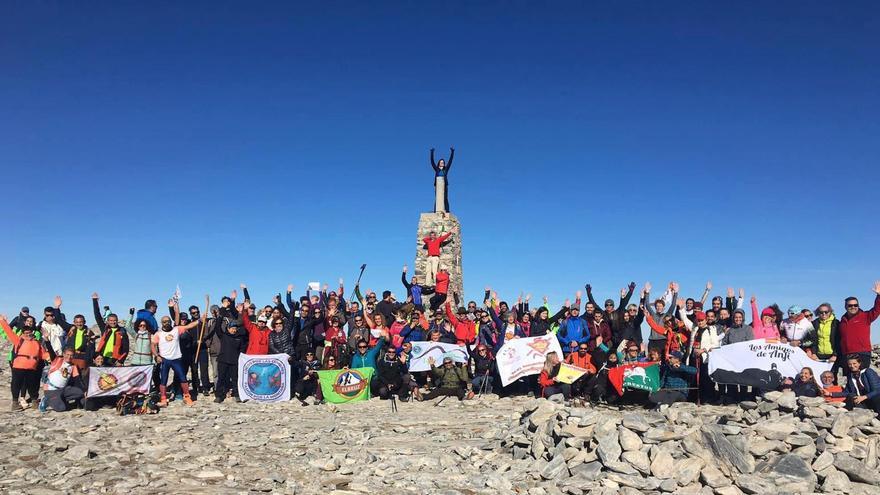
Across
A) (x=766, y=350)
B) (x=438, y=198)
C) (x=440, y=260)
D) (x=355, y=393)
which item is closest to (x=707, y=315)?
(x=766, y=350)

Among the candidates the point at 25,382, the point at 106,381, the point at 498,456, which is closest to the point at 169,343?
the point at 106,381

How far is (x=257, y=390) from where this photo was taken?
589 inches

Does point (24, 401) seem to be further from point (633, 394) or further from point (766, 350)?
point (766, 350)

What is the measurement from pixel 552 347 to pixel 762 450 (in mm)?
6463

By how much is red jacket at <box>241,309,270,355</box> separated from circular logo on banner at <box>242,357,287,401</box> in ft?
0.84

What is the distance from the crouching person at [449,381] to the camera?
14977 millimetres

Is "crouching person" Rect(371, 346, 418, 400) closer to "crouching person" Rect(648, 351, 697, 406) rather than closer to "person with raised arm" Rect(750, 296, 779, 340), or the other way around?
"crouching person" Rect(648, 351, 697, 406)

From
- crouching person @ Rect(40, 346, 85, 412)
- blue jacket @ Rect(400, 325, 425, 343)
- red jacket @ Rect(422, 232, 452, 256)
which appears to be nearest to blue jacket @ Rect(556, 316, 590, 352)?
blue jacket @ Rect(400, 325, 425, 343)

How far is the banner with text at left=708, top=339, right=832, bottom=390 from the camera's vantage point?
12.4m

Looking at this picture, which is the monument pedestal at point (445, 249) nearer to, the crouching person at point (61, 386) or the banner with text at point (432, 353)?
the banner with text at point (432, 353)

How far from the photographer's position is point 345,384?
14852 millimetres

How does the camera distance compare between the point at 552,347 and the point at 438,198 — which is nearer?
the point at 552,347

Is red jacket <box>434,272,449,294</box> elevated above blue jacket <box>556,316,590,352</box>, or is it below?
above

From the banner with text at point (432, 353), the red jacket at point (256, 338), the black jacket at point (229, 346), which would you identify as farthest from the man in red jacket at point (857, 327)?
the black jacket at point (229, 346)
